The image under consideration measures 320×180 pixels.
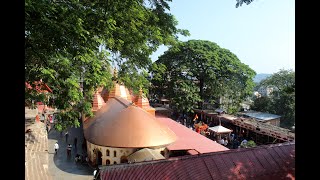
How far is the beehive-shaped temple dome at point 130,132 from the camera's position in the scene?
16.6 metres

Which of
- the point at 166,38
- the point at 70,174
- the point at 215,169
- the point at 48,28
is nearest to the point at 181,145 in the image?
the point at 70,174

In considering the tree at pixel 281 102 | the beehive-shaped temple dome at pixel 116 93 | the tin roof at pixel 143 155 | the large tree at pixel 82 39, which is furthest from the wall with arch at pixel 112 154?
the tree at pixel 281 102

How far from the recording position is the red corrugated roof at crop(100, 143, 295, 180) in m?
9.49

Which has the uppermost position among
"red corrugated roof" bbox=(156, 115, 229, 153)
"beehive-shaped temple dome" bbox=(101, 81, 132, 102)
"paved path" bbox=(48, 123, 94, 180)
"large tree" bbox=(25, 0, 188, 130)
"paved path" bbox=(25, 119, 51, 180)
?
"large tree" bbox=(25, 0, 188, 130)

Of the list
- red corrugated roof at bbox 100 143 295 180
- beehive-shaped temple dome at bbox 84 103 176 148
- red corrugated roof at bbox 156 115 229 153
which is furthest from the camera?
red corrugated roof at bbox 156 115 229 153

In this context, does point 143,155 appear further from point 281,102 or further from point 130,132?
point 281,102

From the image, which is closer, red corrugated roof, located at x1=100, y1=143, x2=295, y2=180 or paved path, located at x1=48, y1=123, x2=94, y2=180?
red corrugated roof, located at x1=100, y1=143, x2=295, y2=180

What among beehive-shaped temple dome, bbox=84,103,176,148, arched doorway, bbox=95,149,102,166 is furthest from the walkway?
arched doorway, bbox=95,149,102,166

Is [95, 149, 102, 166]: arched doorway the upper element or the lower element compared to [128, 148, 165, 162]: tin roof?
lower

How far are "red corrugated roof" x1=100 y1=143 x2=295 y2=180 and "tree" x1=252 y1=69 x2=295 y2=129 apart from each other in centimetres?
2043

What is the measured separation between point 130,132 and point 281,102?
22221 mm

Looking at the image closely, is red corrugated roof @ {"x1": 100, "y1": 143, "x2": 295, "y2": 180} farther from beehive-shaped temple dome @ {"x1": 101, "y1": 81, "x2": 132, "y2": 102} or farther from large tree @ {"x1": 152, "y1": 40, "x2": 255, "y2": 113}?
large tree @ {"x1": 152, "y1": 40, "x2": 255, "y2": 113}

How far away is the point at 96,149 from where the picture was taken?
58.1 ft

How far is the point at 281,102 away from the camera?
32.9 m
